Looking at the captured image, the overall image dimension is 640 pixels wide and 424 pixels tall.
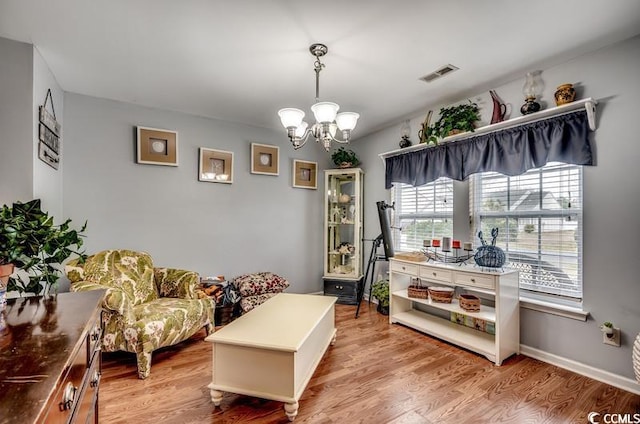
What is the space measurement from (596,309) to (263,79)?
3250mm

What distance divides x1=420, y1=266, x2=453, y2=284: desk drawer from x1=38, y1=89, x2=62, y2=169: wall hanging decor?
11.5 ft

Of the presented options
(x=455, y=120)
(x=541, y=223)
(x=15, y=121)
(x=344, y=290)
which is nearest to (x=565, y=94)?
(x=455, y=120)

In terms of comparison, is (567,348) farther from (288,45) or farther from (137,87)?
(137,87)

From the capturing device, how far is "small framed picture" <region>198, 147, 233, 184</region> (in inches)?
147

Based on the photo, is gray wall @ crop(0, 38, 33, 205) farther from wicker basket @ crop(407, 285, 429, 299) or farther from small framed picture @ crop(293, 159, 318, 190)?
wicker basket @ crop(407, 285, 429, 299)

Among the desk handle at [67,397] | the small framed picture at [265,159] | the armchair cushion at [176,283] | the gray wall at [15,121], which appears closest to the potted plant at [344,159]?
the small framed picture at [265,159]

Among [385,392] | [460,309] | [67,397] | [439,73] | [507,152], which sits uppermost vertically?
[439,73]

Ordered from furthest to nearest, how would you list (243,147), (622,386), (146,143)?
1. (243,147)
2. (146,143)
3. (622,386)

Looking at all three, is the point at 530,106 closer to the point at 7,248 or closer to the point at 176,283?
the point at 7,248

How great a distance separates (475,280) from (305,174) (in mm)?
2654

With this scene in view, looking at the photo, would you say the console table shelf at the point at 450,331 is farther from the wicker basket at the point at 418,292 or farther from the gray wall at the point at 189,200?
the gray wall at the point at 189,200

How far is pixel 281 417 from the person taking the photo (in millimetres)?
1856

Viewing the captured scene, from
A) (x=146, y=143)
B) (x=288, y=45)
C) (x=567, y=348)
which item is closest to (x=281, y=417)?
(x=567, y=348)

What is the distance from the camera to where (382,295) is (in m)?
3.82
